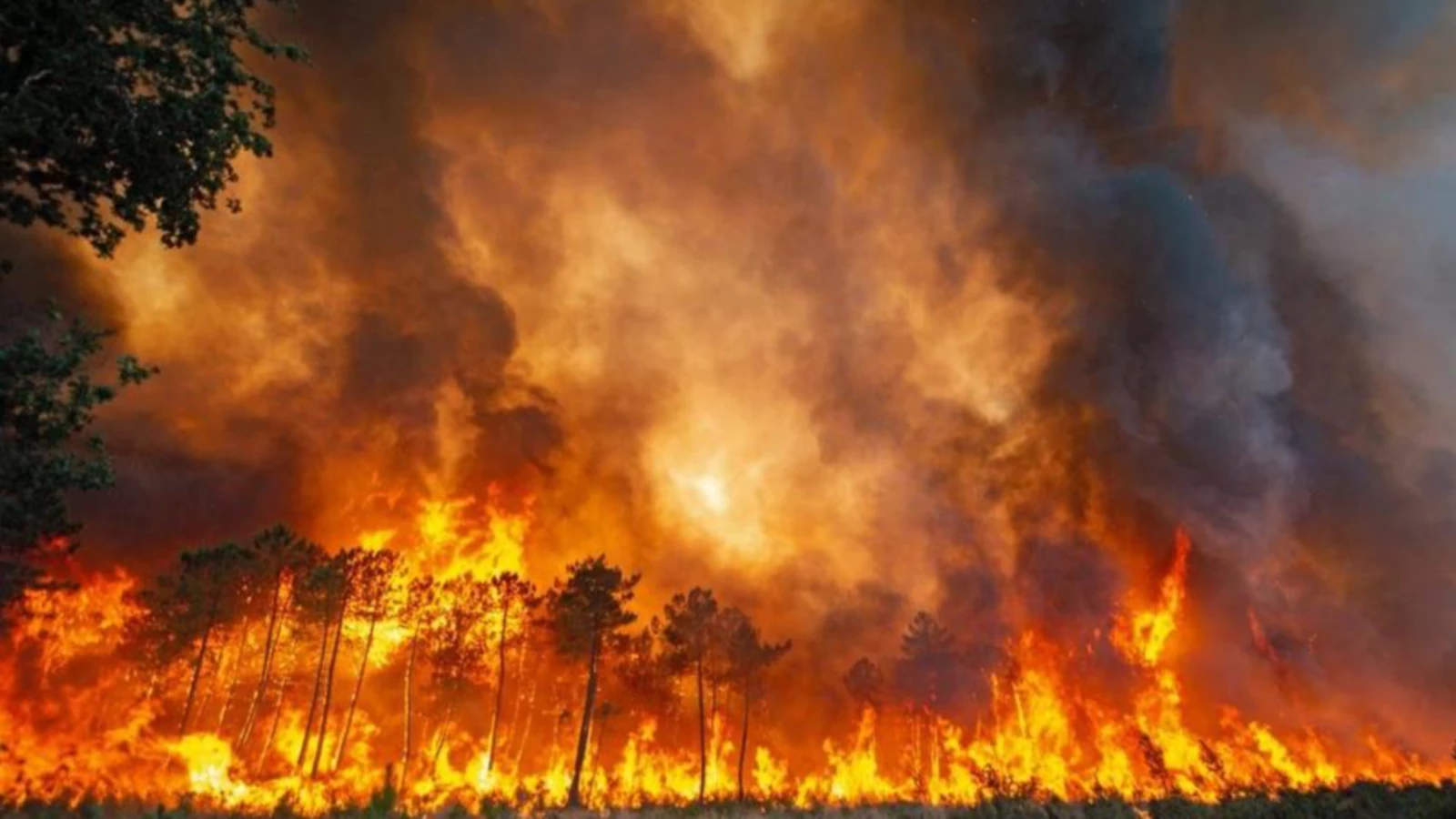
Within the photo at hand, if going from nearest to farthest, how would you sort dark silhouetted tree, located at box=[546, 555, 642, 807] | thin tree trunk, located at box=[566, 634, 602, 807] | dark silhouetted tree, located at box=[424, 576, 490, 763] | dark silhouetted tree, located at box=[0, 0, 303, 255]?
dark silhouetted tree, located at box=[0, 0, 303, 255] < thin tree trunk, located at box=[566, 634, 602, 807] < dark silhouetted tree, located at box=[546, 555, 642, 807] < dark silhouetted tree, located at box=[424, 576, 490, 763]

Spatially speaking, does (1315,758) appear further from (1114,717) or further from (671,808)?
(671,808)

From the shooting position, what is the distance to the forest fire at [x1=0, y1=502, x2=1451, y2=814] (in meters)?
37.0

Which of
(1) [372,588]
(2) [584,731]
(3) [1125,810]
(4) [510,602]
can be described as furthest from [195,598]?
(3) [1125,810]

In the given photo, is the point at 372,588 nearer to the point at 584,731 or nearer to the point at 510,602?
the point at 510,602

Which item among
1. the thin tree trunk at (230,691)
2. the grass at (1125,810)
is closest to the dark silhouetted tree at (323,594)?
the thin tree trunk at (230,691)

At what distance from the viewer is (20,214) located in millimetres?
12562

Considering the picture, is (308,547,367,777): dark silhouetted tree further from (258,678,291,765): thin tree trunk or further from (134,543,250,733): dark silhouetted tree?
(134,543,250,733): dark silhouetted tree

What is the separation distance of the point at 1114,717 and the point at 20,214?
298ft

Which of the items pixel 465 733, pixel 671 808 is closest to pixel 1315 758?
pixel 671 808

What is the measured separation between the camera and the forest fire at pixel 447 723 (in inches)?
1457

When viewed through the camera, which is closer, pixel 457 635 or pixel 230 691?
pixel 457 635

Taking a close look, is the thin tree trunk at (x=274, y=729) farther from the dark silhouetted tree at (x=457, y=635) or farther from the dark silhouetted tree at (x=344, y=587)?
the dark silhouetted tree at (x=457, y=635)

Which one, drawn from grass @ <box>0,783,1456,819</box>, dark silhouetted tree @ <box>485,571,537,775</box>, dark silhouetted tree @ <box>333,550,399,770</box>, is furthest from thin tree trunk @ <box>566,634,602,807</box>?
dark silhouetted tree @ <box>333,550,399,770</box>

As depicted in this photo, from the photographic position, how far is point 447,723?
53.4 metres
